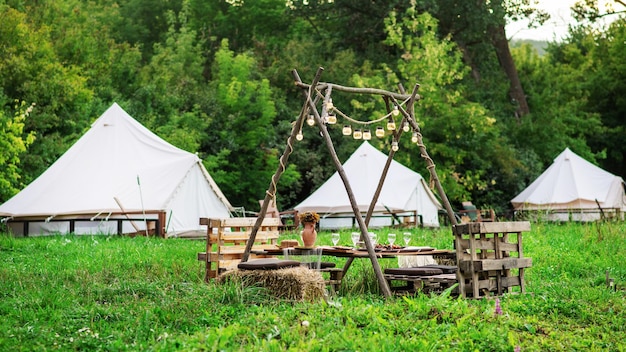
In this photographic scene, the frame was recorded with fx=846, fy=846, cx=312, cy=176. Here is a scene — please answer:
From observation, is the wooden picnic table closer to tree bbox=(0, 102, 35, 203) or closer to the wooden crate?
the wooden crate

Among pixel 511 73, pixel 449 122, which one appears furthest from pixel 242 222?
pixel 511 73

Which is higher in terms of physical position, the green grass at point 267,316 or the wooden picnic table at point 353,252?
the wooden picnic table at point 353,252

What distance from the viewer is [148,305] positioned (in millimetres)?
7684

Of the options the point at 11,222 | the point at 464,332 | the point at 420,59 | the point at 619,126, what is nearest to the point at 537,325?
the point at 464,332

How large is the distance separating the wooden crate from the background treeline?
11.5m

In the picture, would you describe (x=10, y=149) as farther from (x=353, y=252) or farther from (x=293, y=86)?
(x=293, y=86)

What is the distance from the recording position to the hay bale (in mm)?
7750

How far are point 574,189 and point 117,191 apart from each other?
15307mm

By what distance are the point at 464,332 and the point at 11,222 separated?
509 inches

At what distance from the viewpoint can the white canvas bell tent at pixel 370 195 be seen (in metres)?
21.0

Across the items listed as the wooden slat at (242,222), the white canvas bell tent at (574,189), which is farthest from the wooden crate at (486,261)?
the white canvas bell tent at (574,189)

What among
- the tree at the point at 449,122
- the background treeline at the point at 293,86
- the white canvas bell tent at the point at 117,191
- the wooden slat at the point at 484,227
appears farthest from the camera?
the tree at the point at 449,122

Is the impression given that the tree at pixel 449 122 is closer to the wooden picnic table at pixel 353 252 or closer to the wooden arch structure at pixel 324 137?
the wooden arch structure at pixel 324 137

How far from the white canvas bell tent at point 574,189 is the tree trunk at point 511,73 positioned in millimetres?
4855
